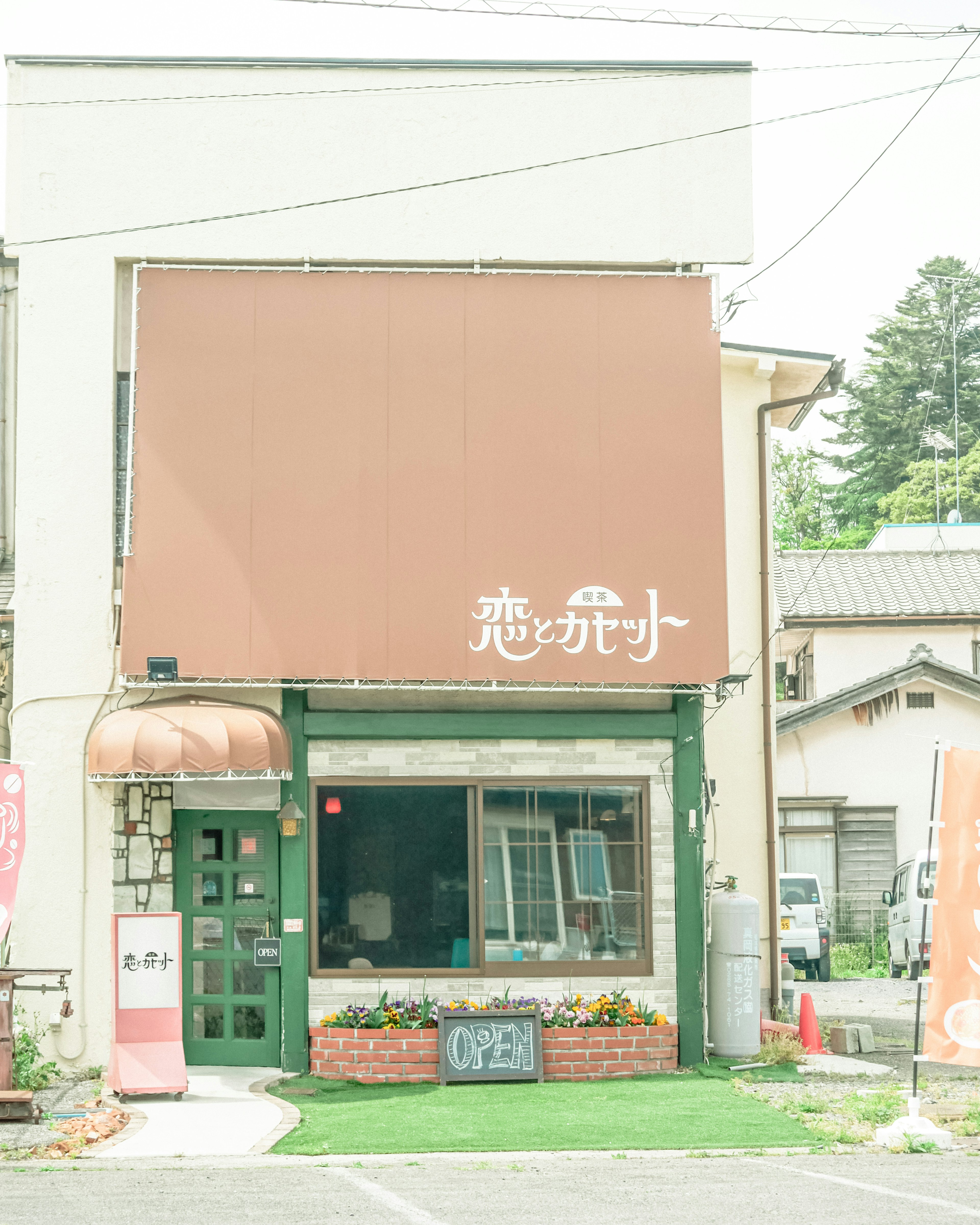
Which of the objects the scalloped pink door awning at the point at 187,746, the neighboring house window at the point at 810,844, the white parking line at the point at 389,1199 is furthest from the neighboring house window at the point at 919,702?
the white parking line at the point at 389,1199

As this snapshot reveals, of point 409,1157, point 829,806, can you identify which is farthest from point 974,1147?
point 829,806

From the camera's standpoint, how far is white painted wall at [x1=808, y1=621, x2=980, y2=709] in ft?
103

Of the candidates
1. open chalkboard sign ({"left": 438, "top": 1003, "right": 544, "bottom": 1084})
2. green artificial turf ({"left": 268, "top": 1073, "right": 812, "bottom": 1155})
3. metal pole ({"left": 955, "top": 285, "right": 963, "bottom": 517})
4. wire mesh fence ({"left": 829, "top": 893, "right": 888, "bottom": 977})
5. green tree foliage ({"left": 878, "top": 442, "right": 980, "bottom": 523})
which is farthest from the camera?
green tree foliage ({"left": 878, "top": 442, "right": 980, "bottom": 523})

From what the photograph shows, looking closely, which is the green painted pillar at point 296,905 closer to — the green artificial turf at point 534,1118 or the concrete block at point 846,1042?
the green artificial turf at point 534,1118

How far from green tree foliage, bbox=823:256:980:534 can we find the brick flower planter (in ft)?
129

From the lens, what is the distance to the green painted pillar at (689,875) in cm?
1306

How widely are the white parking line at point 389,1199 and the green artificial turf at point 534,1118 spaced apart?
2.47 ft

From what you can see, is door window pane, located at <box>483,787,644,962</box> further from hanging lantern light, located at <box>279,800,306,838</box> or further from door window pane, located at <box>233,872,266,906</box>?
door window pane, located at <box>233,872,266,906</box>

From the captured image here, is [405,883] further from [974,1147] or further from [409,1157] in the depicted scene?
[974,1147]

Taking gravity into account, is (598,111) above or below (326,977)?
above

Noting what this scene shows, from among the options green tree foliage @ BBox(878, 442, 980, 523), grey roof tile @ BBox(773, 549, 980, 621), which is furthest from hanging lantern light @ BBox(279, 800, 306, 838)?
green tree foliage @ BBox(878, 442, 980, 523)

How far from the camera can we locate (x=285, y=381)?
13445mm

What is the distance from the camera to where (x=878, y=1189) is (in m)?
8.22

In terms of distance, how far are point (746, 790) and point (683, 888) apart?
2647 millimetres
